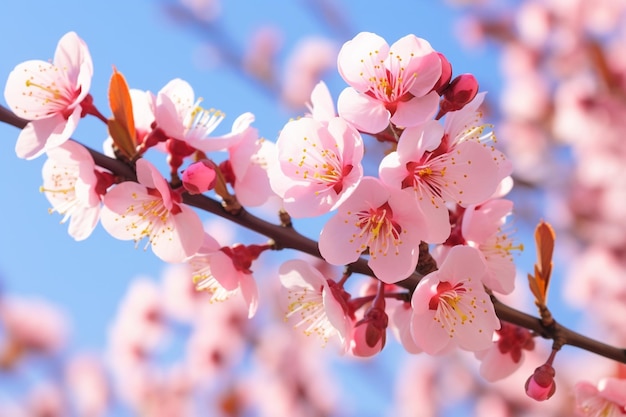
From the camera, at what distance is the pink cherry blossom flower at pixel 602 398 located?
112 cm

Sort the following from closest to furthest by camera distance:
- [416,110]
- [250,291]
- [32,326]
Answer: [416,110] → [250,291] → [32,326]

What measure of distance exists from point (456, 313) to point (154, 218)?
498mm

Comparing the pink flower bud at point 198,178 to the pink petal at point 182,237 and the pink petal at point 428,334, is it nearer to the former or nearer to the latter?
the pink petal at point 182,237

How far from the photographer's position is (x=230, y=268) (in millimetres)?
1058

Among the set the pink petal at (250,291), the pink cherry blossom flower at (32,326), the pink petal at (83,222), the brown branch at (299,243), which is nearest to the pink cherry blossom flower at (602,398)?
the brown branch at (299,243)

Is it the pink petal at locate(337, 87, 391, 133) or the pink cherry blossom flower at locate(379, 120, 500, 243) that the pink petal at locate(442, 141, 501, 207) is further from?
the pink petal at locate(337, 87, 391, 133)

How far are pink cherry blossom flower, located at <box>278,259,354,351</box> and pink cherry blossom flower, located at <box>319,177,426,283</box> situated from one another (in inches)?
4.3

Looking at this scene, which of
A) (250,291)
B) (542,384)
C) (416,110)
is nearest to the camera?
(416,110)

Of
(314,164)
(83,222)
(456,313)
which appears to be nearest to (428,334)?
(456,313)

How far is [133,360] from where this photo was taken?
416cm

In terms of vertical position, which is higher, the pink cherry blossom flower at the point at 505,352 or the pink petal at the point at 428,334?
the pink petal at the point at 428,334

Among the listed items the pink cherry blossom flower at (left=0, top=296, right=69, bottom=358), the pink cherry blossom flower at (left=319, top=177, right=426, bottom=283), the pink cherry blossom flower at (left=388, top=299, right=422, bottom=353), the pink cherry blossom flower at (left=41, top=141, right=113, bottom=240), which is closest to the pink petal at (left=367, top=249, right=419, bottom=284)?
the pink cherry blossom flower at (left=319, top=177, right=426, bottom=283)

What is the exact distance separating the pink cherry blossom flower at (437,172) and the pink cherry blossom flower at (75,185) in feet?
1.42

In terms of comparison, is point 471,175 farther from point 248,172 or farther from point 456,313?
point 248,172
